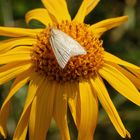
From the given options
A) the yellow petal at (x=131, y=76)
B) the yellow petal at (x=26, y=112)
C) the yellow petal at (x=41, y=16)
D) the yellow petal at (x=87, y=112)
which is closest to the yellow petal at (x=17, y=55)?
the yellow petal at (x=26, y=112)

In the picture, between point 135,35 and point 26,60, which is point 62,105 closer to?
point 26,60

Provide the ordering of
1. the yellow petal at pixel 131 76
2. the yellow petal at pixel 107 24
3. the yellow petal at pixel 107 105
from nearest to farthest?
the yellow petal at pixel 107 105
the yellow petal at pixel 131 76
the yellow petal at pixel 107 24

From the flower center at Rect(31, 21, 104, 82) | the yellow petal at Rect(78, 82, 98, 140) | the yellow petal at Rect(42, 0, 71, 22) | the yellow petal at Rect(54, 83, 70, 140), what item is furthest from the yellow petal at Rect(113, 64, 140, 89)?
the yellow petal at Rect(42, 0, 71, 22)

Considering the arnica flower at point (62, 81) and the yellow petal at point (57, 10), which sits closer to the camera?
the arnica flower at point (62, 81)

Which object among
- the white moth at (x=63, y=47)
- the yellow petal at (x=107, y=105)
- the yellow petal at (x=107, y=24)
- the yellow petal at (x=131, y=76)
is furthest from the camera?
the yellow petal at (x=107, y=24)

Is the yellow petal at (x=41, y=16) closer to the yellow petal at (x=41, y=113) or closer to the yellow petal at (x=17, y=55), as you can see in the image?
the yellow petal at (x=17, y=55)

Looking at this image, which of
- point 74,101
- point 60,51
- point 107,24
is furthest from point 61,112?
point 107,24

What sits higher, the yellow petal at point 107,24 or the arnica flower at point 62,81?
the yellow petal at point 107,24
